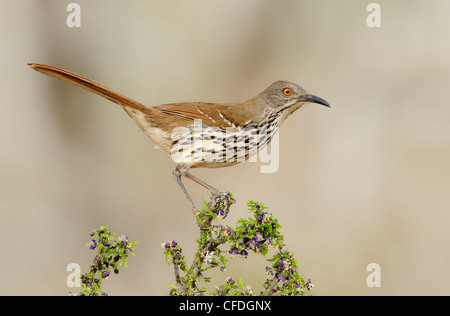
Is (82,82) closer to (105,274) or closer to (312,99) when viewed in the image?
(105,274)

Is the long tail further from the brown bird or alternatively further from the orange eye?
the orange eye

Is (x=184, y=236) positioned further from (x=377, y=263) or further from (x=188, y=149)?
(x=188, y=149)

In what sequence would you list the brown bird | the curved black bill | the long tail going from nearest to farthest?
the long tail → the brown bird → the curved black bill

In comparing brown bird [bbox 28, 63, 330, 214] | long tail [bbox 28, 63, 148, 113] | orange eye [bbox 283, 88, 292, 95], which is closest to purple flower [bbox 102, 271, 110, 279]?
brown bird [bbox 28, 63, 330, 214]

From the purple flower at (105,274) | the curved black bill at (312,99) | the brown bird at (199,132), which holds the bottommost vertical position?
the purple flower at (105,274)

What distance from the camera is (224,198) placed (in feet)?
6.56

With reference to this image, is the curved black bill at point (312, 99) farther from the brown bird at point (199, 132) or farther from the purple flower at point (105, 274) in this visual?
the purple flower at point (105, 274)

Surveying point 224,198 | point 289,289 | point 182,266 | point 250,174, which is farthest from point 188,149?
point 250,174

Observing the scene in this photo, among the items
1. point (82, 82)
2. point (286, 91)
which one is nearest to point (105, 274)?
point (82, 82)

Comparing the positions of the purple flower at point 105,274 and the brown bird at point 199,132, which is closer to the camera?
the purple flower at point 105,274

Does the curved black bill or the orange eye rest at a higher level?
the orange eye

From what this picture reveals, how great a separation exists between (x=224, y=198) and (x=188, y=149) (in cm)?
46

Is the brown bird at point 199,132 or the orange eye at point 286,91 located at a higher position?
the orange eye at point 286,91

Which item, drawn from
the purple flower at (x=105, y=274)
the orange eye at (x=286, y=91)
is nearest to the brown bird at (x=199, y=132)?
the orange eye at (x=286, y=91)
